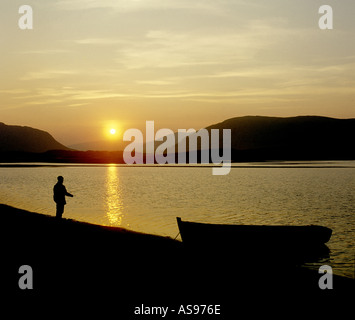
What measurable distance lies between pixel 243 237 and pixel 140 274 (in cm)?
595

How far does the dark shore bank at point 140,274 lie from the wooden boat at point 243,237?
1.45ft

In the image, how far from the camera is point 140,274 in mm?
14672

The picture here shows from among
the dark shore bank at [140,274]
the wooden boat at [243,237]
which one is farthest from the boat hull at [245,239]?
the dark shore bank at [140,274]

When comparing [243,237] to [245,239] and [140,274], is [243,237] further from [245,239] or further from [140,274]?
[140,274]

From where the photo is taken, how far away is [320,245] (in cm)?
2092

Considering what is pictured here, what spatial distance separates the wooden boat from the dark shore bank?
17.4 inches

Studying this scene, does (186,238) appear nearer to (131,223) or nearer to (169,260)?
(169,260)

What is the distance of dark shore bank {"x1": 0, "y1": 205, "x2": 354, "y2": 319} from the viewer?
1242cm

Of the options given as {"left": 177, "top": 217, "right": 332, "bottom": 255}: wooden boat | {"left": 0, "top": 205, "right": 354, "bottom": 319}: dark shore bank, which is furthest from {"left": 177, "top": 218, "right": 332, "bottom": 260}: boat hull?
{"left": 0, "top": 205, "right": 354, "bottom": 319}: dark shore bank

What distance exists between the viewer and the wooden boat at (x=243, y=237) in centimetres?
1903

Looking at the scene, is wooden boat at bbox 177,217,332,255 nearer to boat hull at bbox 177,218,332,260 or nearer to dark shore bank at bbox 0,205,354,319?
boat hull at bbox 177,218,332,260

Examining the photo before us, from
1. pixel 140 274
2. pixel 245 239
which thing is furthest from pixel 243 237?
pixel 140 274
